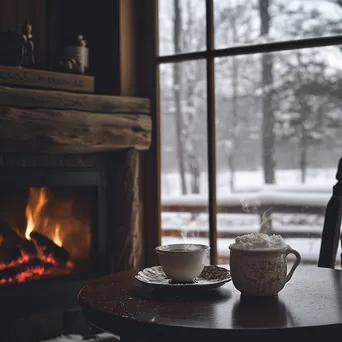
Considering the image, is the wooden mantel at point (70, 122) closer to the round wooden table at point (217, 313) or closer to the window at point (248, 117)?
the window at point (248, 117)

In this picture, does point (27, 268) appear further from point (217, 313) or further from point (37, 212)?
point (217, 313)

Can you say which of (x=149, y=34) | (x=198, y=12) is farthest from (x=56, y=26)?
(x=198, y=12)

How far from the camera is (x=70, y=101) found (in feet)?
8.81

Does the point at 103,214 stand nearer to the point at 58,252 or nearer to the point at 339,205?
the point at 58,252

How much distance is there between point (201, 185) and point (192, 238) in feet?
0.86

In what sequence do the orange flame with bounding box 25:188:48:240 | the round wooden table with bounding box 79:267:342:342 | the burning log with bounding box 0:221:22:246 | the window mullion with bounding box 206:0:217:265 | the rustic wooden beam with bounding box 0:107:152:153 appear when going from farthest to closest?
1. the window mullion with bounding box 206:0:217:265
2. the orange flame with bounding box 25:188:48:240
3. the burning log with bounding box 0:221:22:246
4. the rustic wooden beam with bounding box 0:107:152:153
5. the round wooden table with bounding box 79:267:342:342

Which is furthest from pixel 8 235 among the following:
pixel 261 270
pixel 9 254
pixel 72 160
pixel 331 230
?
pixel 261 270

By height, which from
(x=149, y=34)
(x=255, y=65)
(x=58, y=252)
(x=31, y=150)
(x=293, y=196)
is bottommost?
(x=58, y=252)

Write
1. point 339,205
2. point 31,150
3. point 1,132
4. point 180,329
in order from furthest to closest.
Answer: point 31,150 → point 1,132 → point 339,205 → point 180,329

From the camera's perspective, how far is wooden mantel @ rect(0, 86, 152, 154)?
2471 millimetres

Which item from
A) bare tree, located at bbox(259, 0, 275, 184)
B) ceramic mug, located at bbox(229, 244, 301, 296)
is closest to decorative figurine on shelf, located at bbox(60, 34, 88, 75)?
bare tree, located at bbox(259, 0, 275, 184)

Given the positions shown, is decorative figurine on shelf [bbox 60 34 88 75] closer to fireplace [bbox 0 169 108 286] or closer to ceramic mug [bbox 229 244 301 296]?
fireplace [bbox 0 169 108 286]

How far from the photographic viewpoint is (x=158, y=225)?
3141 millimetres

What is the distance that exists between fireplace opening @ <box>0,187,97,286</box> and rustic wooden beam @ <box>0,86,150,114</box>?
0.37 m
